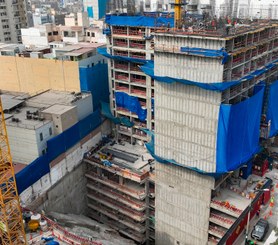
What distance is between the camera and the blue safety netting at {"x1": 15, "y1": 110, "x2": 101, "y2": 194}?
4978cm

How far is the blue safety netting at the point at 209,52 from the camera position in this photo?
132 ft

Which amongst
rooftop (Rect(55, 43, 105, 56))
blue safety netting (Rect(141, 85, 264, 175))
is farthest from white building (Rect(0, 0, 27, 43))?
blue safety netting (Rect(141, 85, 264, 175))

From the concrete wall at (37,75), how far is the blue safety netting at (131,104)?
863 centimetres

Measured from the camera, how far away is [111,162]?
62.2 m

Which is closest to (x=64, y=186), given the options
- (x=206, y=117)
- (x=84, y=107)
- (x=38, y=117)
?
(x=38, y=117)

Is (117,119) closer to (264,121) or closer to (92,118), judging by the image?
(92,118)

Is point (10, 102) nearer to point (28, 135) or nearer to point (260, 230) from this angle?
point (28, 135)

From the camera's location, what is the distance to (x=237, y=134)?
45.4 m

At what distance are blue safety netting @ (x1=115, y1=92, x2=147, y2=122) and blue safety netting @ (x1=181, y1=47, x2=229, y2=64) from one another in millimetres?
21790

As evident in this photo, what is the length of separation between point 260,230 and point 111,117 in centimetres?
3673

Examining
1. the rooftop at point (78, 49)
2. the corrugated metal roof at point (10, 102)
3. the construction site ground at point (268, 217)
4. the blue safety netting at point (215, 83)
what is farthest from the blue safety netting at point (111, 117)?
the construction site ground at point (268, 217)

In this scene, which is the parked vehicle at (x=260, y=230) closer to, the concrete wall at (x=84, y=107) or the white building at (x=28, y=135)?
the white building at (x=28, y=135)

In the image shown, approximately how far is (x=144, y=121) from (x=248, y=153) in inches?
875

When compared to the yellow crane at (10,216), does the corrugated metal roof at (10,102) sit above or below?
above
